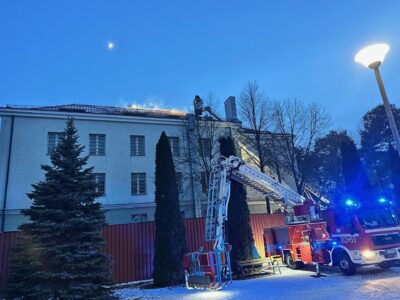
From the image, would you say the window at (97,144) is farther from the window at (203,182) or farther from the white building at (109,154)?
the window at (203,182)

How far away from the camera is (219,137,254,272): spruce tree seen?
14203 mm

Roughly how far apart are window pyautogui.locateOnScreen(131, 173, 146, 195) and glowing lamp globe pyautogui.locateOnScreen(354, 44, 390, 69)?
21.0 m

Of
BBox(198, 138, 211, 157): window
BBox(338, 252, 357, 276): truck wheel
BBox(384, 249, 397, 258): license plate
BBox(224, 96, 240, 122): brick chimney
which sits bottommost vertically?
BBox(338, 252, 357, 276): truck wheel

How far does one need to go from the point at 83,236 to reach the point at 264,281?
6.92 m

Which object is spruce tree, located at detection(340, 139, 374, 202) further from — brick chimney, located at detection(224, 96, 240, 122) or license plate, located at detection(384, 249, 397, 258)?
brick chimney, located at detection(224, 96, 240, 122)

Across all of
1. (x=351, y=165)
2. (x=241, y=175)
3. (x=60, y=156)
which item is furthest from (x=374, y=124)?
(x=60, y=156)

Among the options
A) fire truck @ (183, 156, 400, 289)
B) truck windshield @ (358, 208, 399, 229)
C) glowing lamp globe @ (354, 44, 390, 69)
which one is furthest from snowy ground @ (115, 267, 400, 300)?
glowing lamp globe @ (354, 44, 390, 69)

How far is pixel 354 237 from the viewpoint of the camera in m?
11.7

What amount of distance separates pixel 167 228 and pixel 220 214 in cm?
296

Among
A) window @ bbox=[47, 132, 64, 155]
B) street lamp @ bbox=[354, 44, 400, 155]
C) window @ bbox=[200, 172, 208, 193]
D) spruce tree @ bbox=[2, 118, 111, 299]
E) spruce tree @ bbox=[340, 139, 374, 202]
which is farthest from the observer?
window @ bbox=[200, 172, 208, 193]

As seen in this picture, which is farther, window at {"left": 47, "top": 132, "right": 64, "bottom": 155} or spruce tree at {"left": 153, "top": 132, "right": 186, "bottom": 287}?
window at {"left": 47, "top": 132, "right": 64, "bottom": 155}

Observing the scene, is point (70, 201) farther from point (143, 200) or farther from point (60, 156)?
point (143, 200)

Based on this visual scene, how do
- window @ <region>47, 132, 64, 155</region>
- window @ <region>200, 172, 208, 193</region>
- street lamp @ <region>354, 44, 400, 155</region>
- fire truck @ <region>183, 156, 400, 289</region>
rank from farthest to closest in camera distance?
1. window @ <region>200, 172, 208, 193</region>
2. window @ <region>47, 132, 64, 155</region>
3. fire truck @ <region>183, 156, 400, 289</region>
4. street lamp @ <region>354, 44, 400, 155</region>

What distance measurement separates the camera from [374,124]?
41406 millimetres
